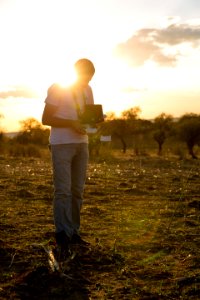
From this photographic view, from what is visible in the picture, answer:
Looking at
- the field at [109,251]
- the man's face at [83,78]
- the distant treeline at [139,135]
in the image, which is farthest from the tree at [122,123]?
the man's face at [83,78]

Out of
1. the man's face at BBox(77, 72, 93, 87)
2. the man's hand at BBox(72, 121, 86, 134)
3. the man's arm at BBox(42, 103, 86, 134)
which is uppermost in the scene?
the man's face at BBox(77, 72, 93, 87)

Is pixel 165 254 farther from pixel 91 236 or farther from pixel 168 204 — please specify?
pixel 168 204

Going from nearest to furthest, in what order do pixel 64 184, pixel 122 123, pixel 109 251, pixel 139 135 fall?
pixel 109 251 → pixel 64 184 → pixel 122 123 → pixel 139 135

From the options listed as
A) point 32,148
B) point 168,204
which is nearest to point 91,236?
point 168,204

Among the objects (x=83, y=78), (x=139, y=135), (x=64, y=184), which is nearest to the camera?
(x=64, y=184)

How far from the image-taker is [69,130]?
6.16 metres

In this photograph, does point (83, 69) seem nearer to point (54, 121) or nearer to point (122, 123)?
point (54, 121)

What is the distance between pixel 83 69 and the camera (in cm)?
625

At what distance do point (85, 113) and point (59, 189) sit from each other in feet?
2.91

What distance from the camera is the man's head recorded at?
20.5 feet

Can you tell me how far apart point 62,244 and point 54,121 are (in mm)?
1328

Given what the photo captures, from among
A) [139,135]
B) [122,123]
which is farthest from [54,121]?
[139,135]

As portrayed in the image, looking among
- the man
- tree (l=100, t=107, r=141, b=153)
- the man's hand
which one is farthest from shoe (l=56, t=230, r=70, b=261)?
tree (l=100, t=107, r=141, b=153)

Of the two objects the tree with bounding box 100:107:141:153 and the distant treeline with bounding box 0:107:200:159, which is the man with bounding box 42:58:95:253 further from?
the tree with bounding box 100:107:141:153
